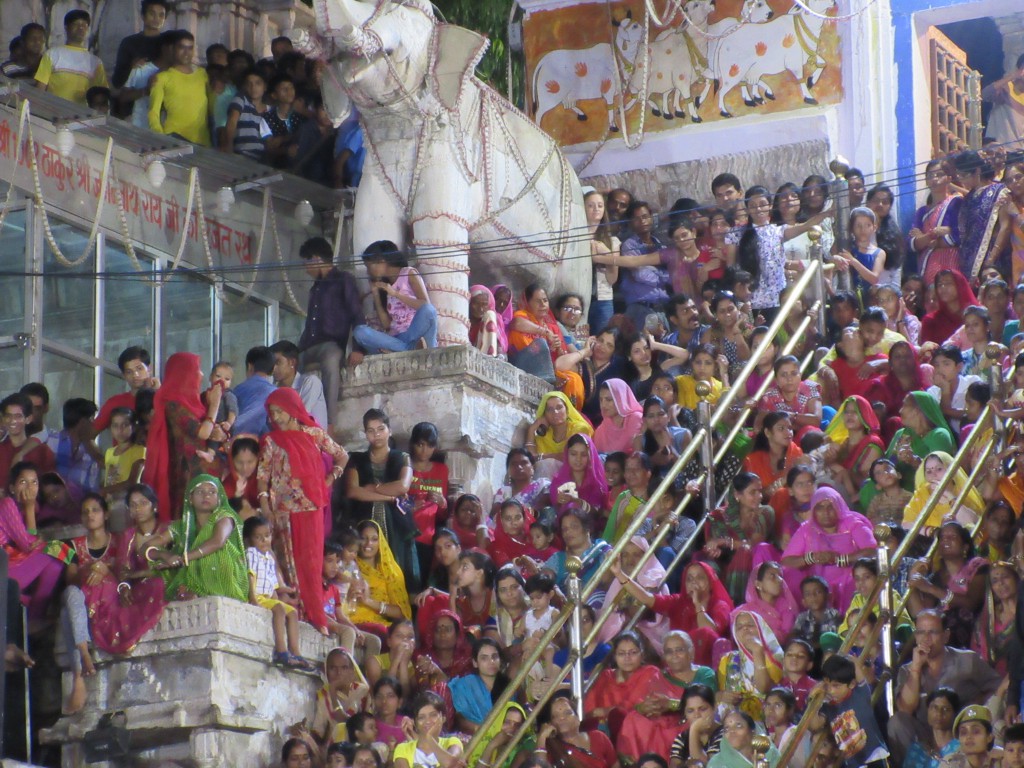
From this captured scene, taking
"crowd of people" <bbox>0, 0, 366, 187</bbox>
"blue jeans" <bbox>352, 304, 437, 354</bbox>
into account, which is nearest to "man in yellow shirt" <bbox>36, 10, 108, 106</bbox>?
"crowd of people" <bbox>0, 0, 366, 187</bbox>

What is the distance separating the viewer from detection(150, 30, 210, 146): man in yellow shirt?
17203mm

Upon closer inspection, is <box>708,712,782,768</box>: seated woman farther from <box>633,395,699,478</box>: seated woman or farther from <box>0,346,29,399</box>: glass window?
<box>0,346,29,399</box>: glass window

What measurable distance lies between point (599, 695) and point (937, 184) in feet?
19.5

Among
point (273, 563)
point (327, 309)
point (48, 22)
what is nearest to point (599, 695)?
point (273, 563)

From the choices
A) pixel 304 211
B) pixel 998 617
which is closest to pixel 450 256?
pixel 304 211

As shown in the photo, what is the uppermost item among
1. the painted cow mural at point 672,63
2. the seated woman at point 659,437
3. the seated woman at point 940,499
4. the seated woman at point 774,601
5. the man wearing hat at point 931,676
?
the painted cow mural at point 672,63

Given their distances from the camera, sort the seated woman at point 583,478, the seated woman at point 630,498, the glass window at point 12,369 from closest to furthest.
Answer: the seated woman at point 630,498, the seated woman at point 583,478, the glass window at point 12,369

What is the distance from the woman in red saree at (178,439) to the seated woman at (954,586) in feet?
11.9

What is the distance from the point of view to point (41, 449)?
13875 mm

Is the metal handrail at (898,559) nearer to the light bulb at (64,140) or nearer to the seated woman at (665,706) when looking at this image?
the seated woman at (665,706)

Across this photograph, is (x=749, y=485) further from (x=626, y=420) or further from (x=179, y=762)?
(x=179, y=762)

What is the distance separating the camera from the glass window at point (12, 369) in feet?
53.2

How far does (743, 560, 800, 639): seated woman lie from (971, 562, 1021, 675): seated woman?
95 centimetres

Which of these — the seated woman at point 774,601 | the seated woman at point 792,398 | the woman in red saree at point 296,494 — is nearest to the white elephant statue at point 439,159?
the seated woman at point 792,398
